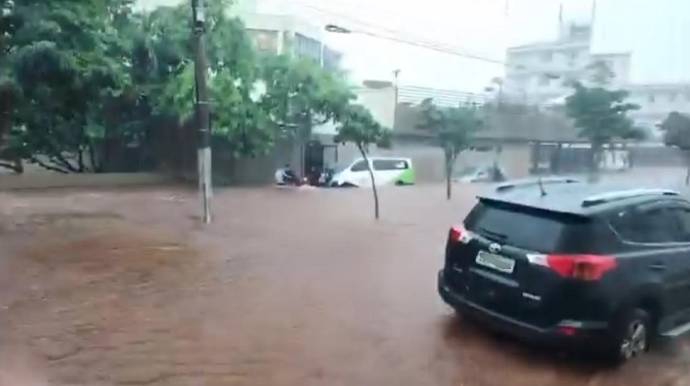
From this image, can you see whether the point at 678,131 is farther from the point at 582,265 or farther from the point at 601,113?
the point at 582,265

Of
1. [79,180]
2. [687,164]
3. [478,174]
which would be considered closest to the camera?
[687,164]

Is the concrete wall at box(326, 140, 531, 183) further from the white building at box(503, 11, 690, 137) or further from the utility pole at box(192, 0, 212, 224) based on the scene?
the utility pole at box(192, 0, 212, 224)

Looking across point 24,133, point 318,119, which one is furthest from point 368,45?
point 24,133

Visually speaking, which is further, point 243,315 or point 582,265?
point 243,315

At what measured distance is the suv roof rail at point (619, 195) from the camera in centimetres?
318

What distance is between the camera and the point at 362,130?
8867 millimetres

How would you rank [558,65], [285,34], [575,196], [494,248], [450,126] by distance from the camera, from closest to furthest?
[494,248]
[575,196]
[558,65]
[450,126]
[285,34]

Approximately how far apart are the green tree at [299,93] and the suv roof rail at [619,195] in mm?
6429

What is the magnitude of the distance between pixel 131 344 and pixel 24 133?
299 inches

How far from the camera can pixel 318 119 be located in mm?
10227

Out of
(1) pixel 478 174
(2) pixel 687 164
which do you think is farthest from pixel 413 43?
(2) pixel 687 164

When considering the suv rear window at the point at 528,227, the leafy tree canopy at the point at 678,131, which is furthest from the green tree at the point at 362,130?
the suv rear window at the point at 528,227

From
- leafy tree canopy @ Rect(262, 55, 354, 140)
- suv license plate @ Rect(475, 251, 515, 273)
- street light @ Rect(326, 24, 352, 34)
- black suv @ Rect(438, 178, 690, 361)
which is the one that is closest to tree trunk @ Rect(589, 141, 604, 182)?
black suv @ Rect(438, 178, 690, 361)

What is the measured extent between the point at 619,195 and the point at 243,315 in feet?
7.21
